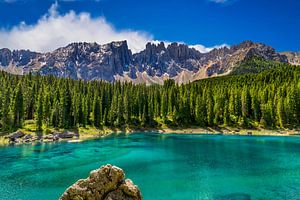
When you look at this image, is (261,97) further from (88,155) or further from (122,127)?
(88,155)

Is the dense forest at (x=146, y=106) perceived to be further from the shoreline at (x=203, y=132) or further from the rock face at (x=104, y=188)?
the rock face at (x=104, y=188)

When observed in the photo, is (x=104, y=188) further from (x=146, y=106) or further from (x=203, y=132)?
(x=146, y=106)

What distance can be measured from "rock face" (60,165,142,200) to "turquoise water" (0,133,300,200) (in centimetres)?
1764

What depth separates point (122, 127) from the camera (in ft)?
466

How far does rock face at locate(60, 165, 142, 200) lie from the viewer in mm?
19828

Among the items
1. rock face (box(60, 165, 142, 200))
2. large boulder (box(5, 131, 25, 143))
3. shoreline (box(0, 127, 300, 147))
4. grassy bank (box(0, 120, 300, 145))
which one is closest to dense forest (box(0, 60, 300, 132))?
grassy bank (box(0, 120, 300, 145))

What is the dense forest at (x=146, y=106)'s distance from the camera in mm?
120562

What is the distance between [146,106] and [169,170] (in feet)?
330

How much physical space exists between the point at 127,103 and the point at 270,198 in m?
116

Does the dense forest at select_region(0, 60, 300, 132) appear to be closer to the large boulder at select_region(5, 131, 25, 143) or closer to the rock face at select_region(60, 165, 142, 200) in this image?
the large boulder at select_region(5, 131, 25, 143)

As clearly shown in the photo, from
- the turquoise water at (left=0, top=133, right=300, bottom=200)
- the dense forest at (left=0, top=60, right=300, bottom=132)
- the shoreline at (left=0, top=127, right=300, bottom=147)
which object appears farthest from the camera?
the dense forest at (left=0, top=60, right=300, bottom=132)

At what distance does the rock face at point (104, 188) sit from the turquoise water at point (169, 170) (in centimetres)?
1764

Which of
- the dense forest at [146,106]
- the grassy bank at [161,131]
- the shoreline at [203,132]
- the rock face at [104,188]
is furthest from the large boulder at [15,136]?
the rock face at [104,188]

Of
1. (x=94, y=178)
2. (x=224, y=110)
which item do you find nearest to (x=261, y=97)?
(x=224, y=110)
